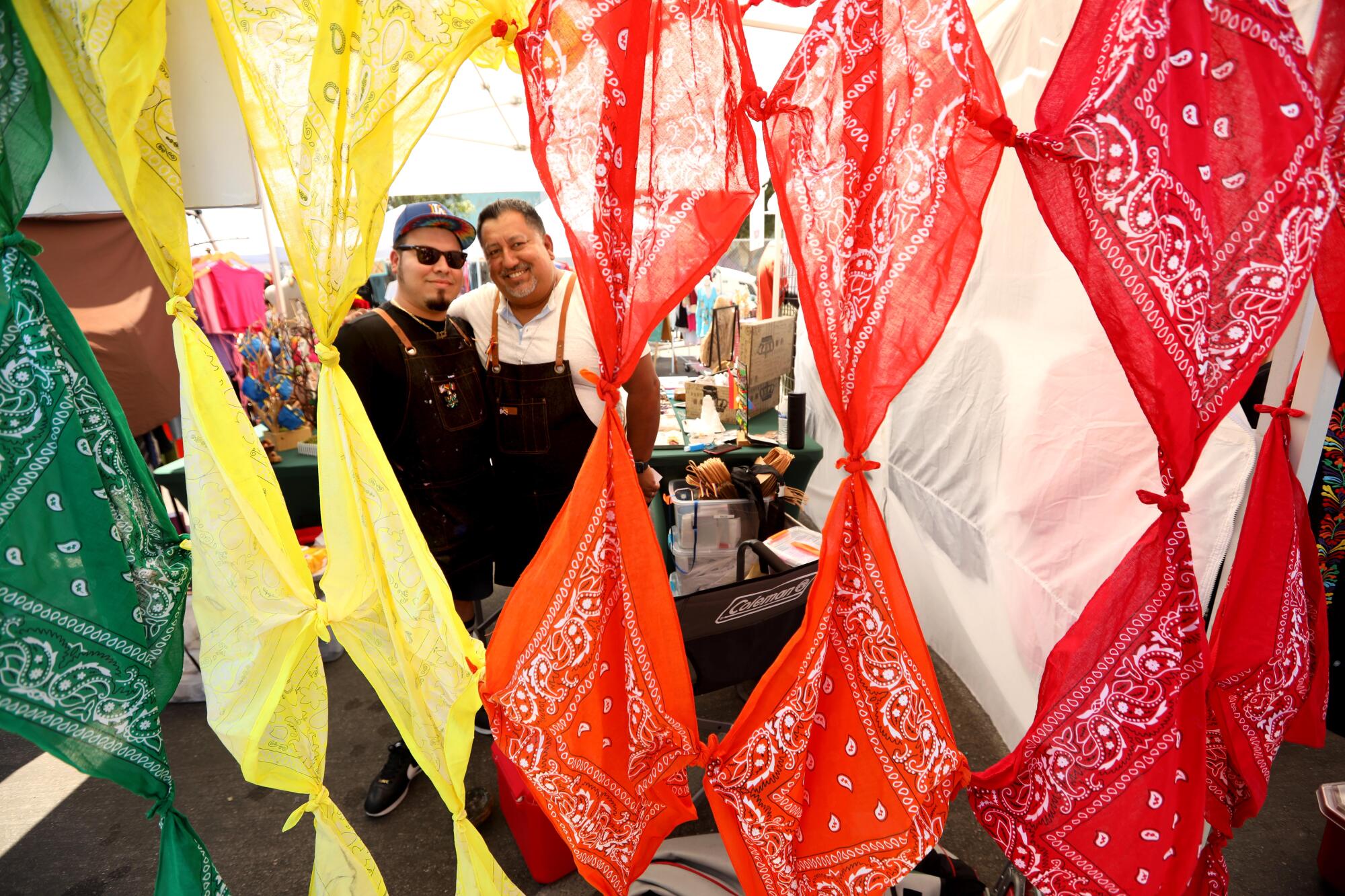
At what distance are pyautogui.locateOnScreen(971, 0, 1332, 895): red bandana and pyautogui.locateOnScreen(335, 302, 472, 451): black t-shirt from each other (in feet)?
5.14

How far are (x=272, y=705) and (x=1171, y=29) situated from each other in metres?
1.71

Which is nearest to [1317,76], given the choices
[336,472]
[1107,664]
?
[1107,664]

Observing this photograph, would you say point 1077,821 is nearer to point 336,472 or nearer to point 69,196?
point 336,472

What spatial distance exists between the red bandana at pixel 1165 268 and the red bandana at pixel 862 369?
0.48ft

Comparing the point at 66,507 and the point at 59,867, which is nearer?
the point at 66,507

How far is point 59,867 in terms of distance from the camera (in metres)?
1.81

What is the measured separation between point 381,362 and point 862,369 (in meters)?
1.39

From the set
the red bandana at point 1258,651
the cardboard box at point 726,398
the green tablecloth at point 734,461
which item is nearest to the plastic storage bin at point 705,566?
the green tablecloth at point 734,461

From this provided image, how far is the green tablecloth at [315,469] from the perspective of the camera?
2617mm

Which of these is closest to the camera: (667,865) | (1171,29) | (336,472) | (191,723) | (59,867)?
(1171,29)

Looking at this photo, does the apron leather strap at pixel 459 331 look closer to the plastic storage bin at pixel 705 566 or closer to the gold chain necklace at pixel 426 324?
the gold chain necklace at pixel 426 324

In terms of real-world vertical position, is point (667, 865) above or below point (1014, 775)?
below

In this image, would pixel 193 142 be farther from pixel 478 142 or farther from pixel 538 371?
pixel 478 142

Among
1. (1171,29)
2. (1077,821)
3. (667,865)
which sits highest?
(1171,29)
